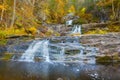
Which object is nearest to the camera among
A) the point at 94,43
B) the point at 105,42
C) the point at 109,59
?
the point at 109,59

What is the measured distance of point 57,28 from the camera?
35375 millimetres

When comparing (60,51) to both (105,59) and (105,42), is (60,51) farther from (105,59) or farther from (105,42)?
(105,59)

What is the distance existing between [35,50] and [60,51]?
242 cm

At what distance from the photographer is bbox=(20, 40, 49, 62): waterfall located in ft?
67.3

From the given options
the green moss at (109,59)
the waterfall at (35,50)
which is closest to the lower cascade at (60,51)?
the waterfall at (35,50)

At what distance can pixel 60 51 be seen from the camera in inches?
797

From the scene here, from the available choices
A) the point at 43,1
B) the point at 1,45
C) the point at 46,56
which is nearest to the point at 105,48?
the point at 46,56

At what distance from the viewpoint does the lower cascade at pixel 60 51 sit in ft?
63.1

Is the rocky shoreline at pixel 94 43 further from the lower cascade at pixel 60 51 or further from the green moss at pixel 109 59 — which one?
the lower cascade at pixel 60 51

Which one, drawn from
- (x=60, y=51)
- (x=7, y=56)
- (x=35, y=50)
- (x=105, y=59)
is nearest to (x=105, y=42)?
(x=105, y=59)

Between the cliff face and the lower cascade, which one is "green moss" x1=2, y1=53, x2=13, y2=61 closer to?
the lower cascade

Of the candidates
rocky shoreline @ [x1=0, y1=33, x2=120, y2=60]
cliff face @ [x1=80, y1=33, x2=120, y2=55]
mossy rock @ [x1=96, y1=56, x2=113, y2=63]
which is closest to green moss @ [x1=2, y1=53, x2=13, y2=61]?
rocky shoreline @ [x1=0, y1=33, x2=120, y2=60]

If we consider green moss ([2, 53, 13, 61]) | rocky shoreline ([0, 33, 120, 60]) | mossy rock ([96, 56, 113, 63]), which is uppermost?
rocky shoreline ([0, 33, 120, 60])

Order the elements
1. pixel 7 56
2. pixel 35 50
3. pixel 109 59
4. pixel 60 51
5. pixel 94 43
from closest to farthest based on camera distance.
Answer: pixel 109 59 < pixel 94 43 < pixel 60 51 < pixel 7 56 < pixel 35 50
